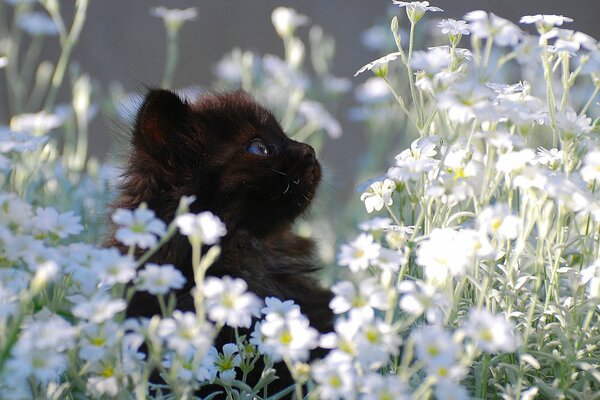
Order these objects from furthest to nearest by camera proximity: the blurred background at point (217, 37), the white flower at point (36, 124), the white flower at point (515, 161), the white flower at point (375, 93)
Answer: the blurred background at point (217, 37) → the white flower at point (375, 93) → the white flower at point (36, 124) → the white flower at point (515, 161)

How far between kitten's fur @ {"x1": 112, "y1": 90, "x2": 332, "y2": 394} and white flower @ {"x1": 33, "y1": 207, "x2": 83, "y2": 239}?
447 millimetres

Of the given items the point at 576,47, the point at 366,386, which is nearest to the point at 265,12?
the point at 576,47

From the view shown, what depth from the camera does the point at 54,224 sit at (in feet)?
3.27

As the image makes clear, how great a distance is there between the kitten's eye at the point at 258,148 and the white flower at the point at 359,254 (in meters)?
0.69

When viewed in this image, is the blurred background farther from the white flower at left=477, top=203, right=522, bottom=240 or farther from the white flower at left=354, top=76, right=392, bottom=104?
the white flower at left=477, top=203, right=522, bottom=240

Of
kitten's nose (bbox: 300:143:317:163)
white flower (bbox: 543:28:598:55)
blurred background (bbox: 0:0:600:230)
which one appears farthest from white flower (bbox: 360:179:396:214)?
blurred background (bbox: 0:0:600:230)

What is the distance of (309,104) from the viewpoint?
2314 mm

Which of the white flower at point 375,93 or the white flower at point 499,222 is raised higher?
the white flower at point 499,222

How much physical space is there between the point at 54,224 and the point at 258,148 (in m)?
0.72


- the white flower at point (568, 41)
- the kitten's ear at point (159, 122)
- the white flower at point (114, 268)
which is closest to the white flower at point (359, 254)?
the white flower at point (114, 268)

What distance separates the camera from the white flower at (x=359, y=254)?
979 mm

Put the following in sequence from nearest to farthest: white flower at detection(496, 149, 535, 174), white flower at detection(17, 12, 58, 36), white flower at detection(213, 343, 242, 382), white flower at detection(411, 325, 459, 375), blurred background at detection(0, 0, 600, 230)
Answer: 1. white flower at detection(411, 325, 459, 375)
2. white flower at detection(496, 149, 535, 174)
3. white flower at detection(213, 343, 242, 382)
4. white flower at detection(17, 12, 58, 36)
5. blurred background at detection(0, 0, 600, 230)

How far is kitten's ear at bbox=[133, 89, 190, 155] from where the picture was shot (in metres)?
1.56

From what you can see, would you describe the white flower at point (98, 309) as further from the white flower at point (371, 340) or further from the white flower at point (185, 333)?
the white flower at point (371, 340)
